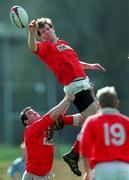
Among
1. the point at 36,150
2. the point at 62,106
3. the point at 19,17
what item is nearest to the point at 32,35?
the point at 19,17

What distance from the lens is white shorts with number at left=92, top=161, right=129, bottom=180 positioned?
42.9 feet

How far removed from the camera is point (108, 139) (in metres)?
13.0

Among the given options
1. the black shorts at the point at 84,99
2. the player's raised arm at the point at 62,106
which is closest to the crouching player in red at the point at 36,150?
the player's raised arm at the point at 62,106

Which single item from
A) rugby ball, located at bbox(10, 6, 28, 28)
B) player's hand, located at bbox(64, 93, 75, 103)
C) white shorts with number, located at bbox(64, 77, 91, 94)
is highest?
rugby ball, located at bbox(10, 6, 28, 28)

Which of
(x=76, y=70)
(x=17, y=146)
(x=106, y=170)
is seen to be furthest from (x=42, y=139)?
(x=17, y=146)

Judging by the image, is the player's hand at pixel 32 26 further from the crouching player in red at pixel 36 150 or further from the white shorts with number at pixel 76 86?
the crouching player in red at pixel 36 150

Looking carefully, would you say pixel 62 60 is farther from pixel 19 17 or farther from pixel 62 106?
pixel 19 17

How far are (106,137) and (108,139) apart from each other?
0.04 m

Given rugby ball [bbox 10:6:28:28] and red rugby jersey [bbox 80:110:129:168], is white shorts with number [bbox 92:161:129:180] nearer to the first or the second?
red rugby jersey [bbox 80:110:129:168]

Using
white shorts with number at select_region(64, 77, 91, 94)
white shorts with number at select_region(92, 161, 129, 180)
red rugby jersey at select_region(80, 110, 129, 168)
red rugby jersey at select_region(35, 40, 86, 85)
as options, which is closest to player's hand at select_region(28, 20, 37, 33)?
red rugby jersey at select_region(35, 40, 86, 85)

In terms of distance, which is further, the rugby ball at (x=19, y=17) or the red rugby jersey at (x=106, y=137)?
the rugby ball at (x=19, y=17)

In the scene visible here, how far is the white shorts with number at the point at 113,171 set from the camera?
1306 centimetres

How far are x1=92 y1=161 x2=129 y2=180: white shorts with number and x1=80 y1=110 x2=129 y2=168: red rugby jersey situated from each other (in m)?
0.06

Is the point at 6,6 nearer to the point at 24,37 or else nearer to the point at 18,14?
the point at 24,37
